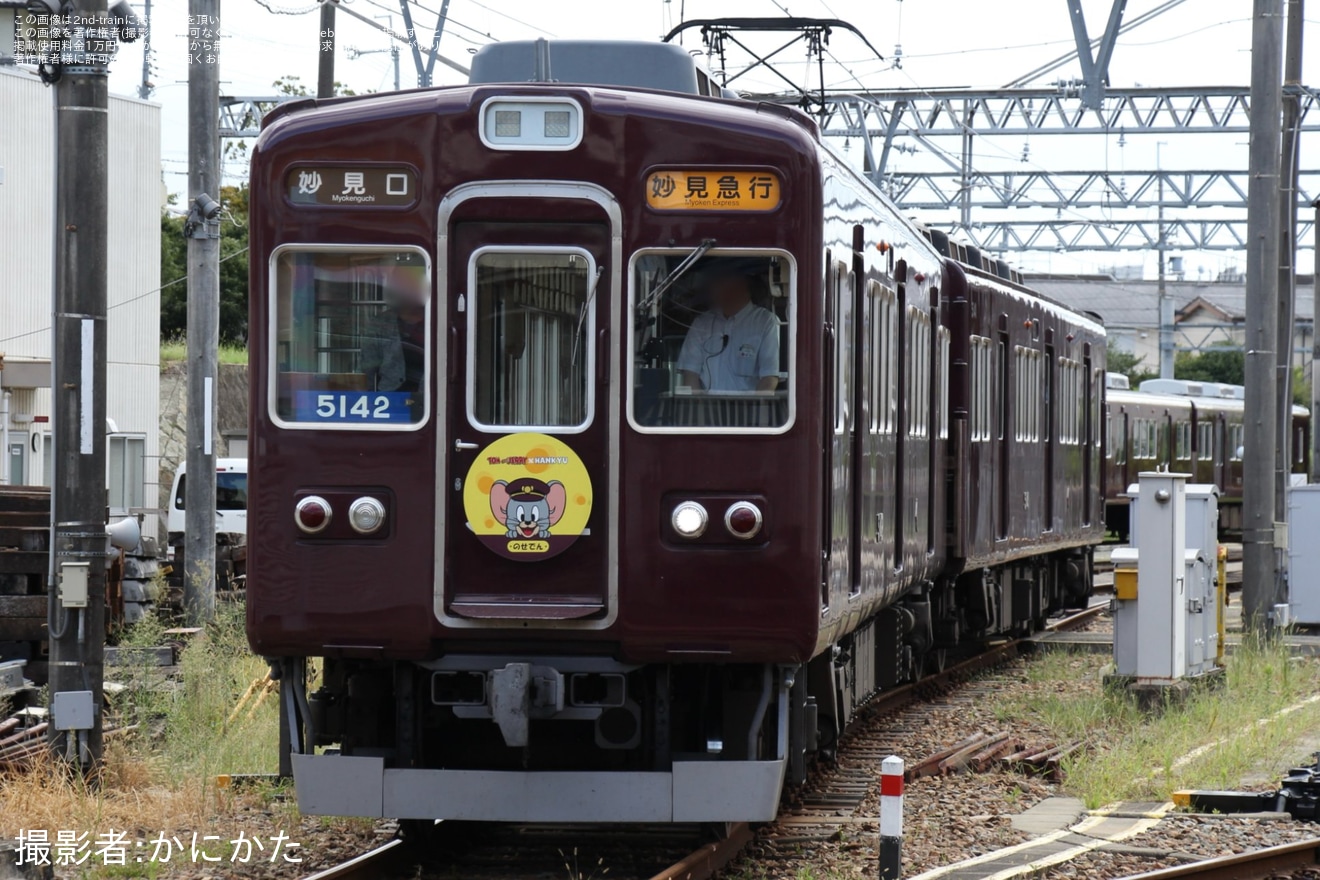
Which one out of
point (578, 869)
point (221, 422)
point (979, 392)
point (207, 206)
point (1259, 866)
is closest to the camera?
point (578, 869)

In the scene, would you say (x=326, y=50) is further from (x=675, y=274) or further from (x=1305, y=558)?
(x=1305, y=558)

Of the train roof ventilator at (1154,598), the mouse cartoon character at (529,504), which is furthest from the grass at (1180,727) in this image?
the mouse cartoon character at (529,504)

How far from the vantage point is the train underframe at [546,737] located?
23.5ft

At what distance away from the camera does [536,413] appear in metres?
7.20

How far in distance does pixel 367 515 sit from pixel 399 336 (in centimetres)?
68

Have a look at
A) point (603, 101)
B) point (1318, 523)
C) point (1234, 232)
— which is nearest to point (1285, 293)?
point (1318, 523)

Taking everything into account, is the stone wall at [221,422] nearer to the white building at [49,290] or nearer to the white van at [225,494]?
the white building at [49,290]

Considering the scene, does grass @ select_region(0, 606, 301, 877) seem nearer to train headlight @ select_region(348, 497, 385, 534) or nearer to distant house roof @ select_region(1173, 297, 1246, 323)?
train headlight @ select_region(348, 497, 385, 534)

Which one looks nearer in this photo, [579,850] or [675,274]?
[675,274]

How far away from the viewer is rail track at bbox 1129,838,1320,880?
25.4 feet

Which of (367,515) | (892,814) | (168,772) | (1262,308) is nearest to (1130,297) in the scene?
(1262,308)

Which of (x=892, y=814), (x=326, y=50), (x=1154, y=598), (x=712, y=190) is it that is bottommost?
(x=892, y=814)

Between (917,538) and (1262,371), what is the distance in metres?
5.70

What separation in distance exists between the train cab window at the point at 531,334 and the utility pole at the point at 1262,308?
10.2 m
